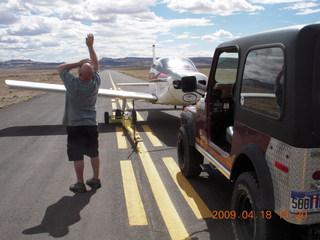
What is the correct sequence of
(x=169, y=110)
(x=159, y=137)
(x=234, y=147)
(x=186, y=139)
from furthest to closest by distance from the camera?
(x=169, y=110)
(x=159, y=137)
(x=186, y=139)
(x=234, y=147)

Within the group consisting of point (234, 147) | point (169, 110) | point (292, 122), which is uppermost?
point (292, 122)

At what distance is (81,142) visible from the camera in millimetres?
4926

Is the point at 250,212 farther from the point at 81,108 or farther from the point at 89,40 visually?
the point at 89,40

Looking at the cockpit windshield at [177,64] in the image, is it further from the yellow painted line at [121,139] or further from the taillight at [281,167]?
the taillight at [281,167]

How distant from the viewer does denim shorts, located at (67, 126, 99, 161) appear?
4859 mm

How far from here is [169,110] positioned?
47.0 feet

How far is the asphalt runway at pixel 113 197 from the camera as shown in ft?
12.2

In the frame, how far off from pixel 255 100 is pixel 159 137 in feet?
19.0

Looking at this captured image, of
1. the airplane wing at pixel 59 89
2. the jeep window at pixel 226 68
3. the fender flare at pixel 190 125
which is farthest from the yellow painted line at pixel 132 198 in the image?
the airplane wing at pixel 59 89

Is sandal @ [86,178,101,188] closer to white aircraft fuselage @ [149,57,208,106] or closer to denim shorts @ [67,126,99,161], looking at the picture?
denim shorts @ [67,126,99,161]

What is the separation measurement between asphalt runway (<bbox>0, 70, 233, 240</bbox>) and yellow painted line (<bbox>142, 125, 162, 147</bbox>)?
0.37 ft

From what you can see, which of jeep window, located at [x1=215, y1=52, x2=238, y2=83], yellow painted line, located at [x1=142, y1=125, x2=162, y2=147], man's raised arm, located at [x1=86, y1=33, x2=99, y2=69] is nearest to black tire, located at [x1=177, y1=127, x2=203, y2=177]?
jeep window, located at [x1=215, y1=52, x2=238, y2=83]

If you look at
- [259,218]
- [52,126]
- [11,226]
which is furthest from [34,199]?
[52,126]

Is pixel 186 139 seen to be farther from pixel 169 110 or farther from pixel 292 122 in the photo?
pixel 169 110
